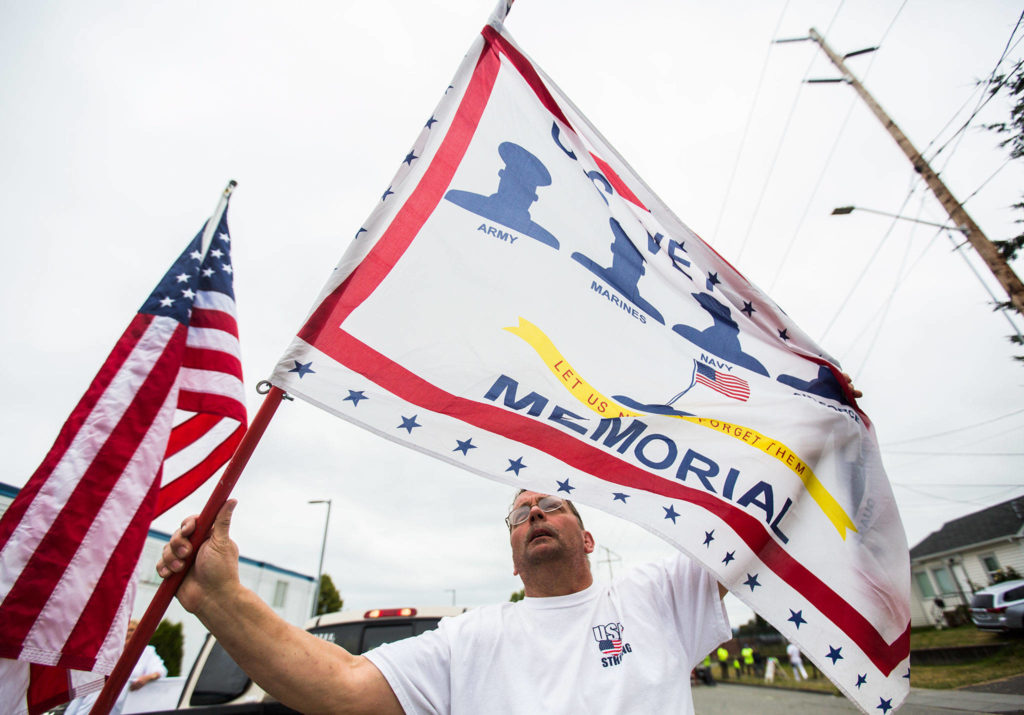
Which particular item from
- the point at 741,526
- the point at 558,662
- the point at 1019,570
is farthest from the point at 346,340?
the point at 1019,570

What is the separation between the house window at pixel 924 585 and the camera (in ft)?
107

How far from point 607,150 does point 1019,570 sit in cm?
3647

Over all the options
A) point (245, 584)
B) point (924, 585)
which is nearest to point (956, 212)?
point (245, 584)

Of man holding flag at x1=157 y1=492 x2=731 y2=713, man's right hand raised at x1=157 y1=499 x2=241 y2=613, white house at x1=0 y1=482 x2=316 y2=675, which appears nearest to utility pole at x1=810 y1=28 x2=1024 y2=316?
man holding flag at x1=157 y1=492 x2=731 y2=713

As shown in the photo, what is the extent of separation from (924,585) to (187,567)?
145 feet

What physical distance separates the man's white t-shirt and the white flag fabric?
0.33 m

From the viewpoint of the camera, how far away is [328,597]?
4634 centimetres

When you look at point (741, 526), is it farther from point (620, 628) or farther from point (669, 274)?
point (669, 274)

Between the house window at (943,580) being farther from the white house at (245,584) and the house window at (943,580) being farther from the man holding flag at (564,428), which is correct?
the man holding flag at (564,428)

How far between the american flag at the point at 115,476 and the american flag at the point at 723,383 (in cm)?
357

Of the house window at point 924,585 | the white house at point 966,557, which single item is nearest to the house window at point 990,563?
the white house at point 966,557

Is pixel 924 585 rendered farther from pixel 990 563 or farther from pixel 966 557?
pixel 990 563

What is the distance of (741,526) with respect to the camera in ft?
7.77

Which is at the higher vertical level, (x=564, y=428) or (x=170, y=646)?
(x=564, y=428)
